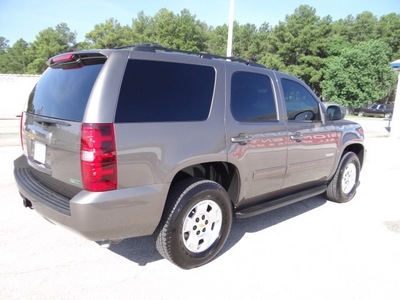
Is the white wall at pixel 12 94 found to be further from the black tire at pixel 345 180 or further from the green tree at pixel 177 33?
the green tree at pixel 177 33

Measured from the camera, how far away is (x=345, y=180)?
5.13m

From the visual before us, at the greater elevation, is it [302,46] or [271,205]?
[302,46]

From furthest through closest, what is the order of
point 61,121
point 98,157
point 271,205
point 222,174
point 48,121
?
point 271,205, point 222,174, point 48,121, point 61,121, point 98,157

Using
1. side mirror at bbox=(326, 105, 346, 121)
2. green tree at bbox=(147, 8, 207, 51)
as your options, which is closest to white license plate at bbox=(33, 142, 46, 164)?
side mirror at bbox=(326, 105, 346, 121)

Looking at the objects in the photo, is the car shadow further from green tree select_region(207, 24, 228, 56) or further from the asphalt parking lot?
green tree select_region(207, 24, 228, 56)

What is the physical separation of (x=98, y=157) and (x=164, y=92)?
0.79 meters

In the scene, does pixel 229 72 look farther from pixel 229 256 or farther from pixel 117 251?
pixel 117 251

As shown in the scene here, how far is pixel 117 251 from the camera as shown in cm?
330

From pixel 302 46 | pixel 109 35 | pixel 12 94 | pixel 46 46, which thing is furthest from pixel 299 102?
pixel 46 46

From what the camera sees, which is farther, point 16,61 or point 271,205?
point 16,61

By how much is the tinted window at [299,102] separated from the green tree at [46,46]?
201 ft

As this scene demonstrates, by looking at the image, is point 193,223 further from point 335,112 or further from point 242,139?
point 335,112

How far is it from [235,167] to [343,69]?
3633cm

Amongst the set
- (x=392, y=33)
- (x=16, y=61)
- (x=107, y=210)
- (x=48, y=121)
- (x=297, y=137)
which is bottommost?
(x=107, y=210)
